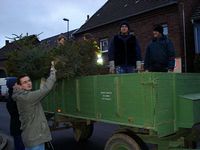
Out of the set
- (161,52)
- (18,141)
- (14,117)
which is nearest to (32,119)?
(14,117)

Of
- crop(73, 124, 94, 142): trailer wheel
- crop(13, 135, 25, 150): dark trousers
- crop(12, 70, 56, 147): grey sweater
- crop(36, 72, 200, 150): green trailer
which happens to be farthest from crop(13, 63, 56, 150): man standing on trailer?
crop(73, 124, 94, 142): trailer wheel

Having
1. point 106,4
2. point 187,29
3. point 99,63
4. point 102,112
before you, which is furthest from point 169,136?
point 106,4

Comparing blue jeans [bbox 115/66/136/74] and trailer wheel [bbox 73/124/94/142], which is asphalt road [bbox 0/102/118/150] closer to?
trailer wheel [bbox 73/124/94/142]

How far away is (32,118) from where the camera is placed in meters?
5.75

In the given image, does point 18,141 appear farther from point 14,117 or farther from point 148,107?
point 148,107

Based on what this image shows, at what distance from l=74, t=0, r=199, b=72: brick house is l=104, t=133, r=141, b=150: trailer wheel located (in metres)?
16.9

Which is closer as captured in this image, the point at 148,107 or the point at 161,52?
the point at 148,107

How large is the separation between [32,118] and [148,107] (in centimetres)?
168

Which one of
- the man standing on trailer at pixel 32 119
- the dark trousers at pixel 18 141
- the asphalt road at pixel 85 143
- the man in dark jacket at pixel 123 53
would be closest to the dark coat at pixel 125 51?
the man in dark jacket at pixel 123 53

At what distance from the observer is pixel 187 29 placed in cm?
2611

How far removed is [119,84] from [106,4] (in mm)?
31561

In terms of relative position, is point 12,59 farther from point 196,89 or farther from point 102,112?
point 196,89

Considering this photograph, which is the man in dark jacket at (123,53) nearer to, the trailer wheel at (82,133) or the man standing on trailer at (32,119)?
the man standing on trailer at (32,119)

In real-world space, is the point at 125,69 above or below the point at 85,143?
above
